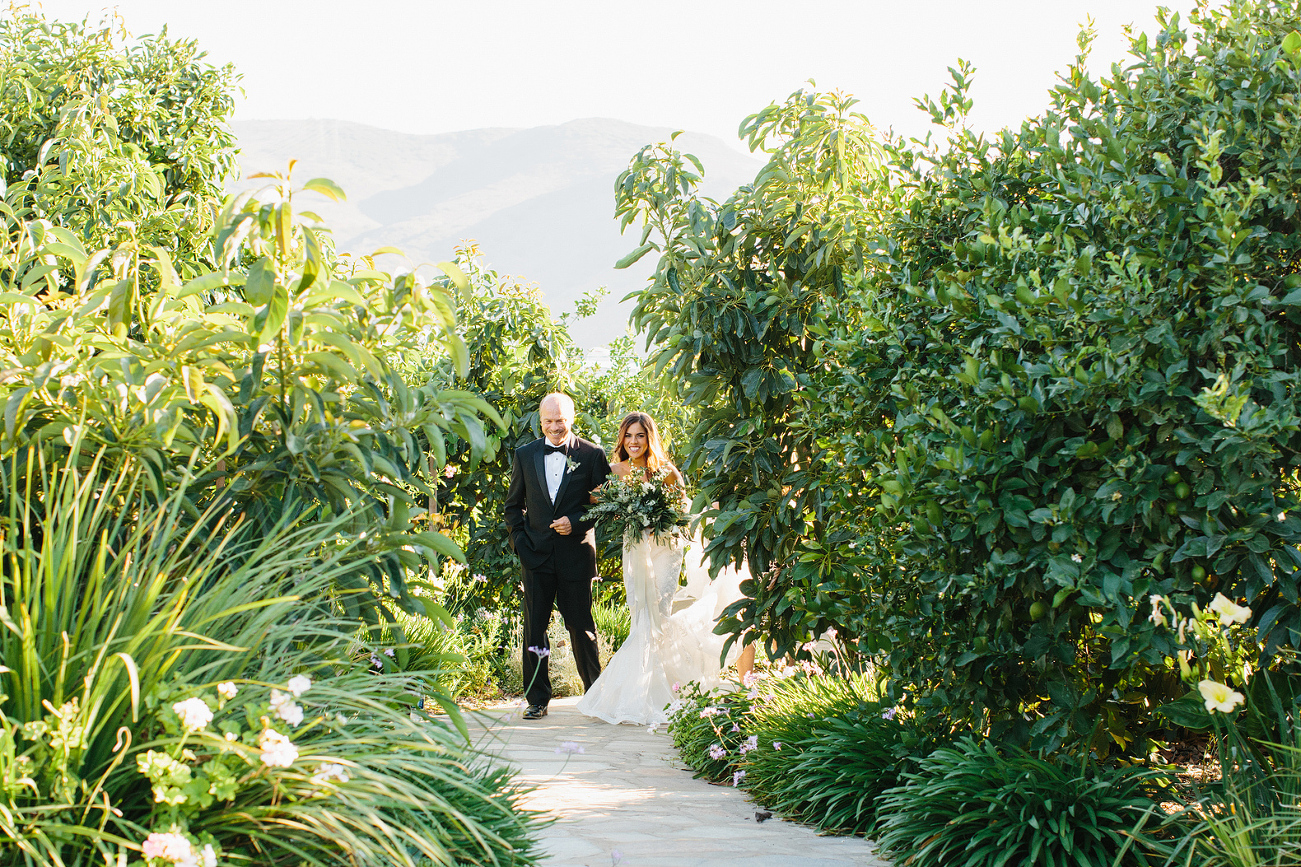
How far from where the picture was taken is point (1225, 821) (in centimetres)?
233

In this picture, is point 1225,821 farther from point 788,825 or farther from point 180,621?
point 180,621

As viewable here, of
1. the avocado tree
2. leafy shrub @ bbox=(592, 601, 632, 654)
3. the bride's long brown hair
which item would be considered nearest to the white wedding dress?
the bride's long brown hair

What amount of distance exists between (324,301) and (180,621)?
2.81 feet

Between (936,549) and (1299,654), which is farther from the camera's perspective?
(936,549)

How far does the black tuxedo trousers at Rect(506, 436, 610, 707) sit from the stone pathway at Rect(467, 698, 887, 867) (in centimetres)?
110

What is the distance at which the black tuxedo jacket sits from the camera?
263 inches

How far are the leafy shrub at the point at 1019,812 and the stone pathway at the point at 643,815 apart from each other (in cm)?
33

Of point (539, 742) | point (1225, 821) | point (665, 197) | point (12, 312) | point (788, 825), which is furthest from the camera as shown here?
point (539, 742)

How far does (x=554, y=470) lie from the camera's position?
6.76 metres

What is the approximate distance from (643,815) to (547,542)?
10.1 feet

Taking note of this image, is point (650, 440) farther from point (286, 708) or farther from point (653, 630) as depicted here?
point (286, 708)

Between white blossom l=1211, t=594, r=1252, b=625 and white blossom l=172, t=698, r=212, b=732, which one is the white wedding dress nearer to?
white blossom l=1211, t=594, r=1252, b=625

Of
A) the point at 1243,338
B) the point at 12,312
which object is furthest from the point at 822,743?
the point at 12,312

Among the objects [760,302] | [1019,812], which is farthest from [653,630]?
[1019,812]
